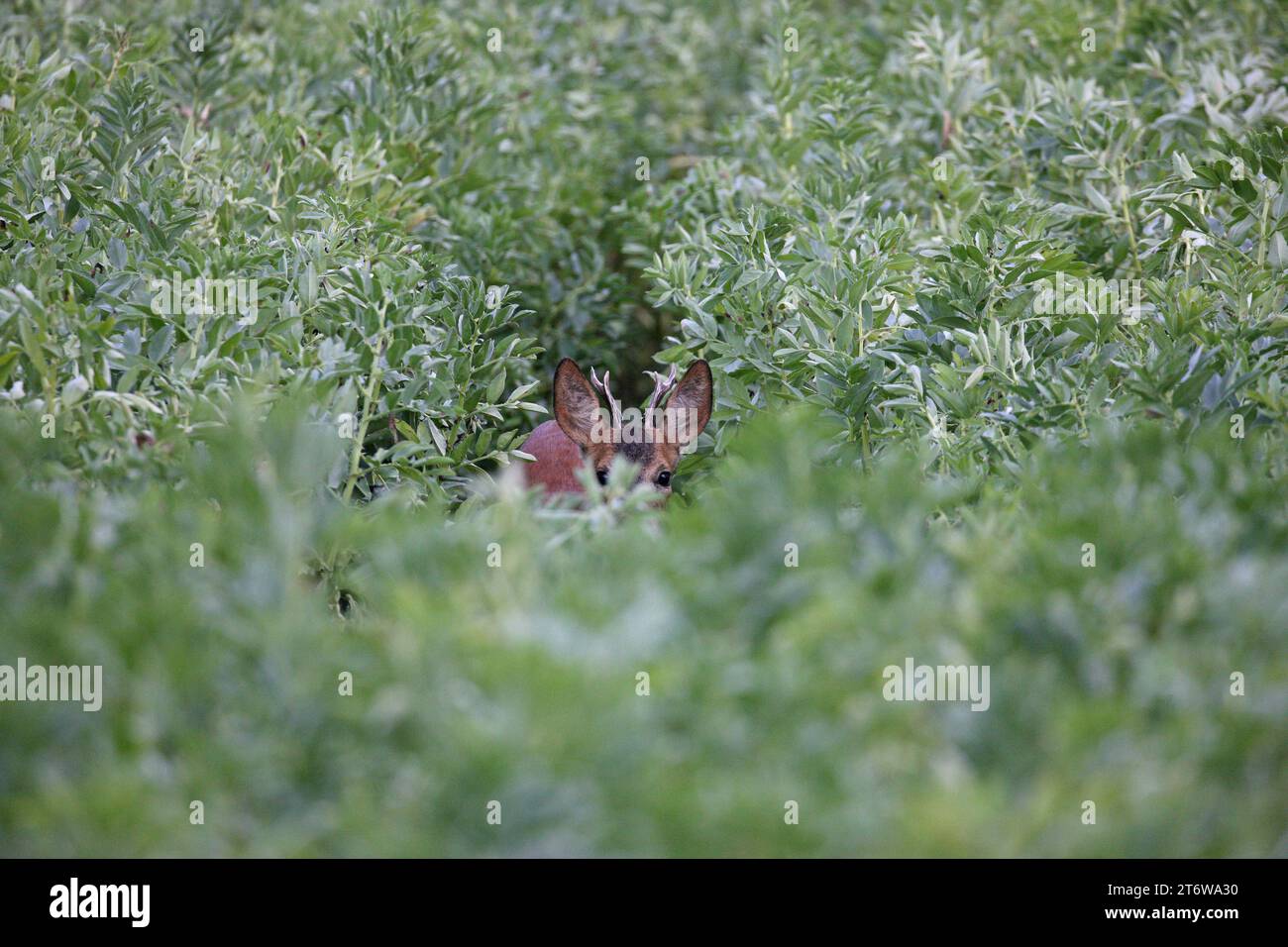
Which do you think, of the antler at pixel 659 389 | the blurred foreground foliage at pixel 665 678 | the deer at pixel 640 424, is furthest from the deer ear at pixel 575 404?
the blurred foreground foliage at pixel 665 678

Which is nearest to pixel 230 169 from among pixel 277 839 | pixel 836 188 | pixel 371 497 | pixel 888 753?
pixel 371 497

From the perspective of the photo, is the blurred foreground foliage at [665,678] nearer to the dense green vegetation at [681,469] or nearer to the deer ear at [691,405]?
the dense green vegetation at [681,469]

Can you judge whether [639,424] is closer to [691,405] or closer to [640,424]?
[640,424]

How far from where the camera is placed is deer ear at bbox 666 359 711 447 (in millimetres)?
4160

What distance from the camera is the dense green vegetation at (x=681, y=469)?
6.43ft

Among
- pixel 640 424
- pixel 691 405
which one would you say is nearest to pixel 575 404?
pixel 640 424

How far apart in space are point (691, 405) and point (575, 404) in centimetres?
43

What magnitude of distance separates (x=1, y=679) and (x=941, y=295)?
2.91 metres

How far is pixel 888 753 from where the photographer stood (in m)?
Answer: 2.00

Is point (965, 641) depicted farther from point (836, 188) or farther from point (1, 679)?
point (836, 188)

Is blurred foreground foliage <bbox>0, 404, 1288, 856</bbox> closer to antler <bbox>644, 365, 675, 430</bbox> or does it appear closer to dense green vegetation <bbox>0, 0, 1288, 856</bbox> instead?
dense green vegetation <bbox>0, 0, 1288, 856</bbox>

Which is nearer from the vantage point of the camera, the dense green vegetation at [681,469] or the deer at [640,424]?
the dense green vegetation at [681,469]

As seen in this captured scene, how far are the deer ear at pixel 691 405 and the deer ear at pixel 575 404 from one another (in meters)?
0.30
